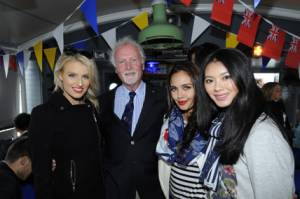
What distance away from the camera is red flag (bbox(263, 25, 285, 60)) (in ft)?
11.0

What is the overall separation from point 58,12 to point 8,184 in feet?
8.40

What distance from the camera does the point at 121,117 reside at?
2.30m

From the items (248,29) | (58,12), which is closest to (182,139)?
(248,29)

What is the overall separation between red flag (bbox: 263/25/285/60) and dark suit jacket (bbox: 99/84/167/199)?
169cm

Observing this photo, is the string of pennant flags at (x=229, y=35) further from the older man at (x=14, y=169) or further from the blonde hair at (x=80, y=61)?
the older man at (x=14, y=169)

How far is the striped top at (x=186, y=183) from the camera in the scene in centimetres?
177

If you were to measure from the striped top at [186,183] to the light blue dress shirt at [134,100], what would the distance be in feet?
1.82

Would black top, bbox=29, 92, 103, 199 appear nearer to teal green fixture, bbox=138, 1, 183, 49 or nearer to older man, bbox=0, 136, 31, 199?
older man, bbox=0, 136, 31, 199

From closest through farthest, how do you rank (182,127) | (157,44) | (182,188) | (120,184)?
(182,188), (182,127), (120,184), (157,44)

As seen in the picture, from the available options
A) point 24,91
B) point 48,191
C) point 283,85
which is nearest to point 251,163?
point 48,191

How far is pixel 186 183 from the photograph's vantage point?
5.97 ft

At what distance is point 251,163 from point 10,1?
2.91 meters

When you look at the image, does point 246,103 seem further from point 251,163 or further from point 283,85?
point 283,85

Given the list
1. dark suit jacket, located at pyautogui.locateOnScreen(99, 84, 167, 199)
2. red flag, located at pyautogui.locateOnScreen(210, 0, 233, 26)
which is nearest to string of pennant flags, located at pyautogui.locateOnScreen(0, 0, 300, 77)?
red flag, located at pyautogui.locateOnScreen(210, 0, 233, 26)
